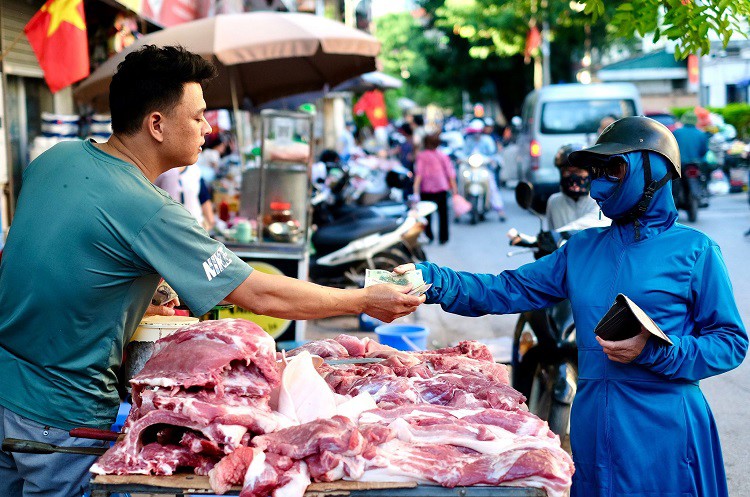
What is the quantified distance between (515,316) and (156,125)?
7.95m

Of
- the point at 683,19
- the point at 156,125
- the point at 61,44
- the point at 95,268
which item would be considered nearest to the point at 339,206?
the point at 61,44

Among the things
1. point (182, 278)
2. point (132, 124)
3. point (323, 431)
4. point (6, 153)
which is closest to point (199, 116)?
point (132, 124)

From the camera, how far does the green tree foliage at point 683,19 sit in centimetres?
462

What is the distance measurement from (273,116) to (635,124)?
6.41 meters

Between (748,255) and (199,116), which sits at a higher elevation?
(199,116)

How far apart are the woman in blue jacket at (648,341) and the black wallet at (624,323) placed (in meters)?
0.04

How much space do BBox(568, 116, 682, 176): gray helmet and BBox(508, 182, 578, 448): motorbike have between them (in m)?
2.13

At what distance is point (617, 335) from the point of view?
321 cm

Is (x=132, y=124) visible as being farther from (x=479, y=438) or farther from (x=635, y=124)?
(x=635, y=124)

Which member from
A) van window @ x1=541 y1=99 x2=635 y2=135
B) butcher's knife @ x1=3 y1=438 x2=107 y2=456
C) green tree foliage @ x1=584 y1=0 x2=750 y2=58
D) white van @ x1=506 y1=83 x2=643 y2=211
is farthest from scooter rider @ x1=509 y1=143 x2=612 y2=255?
van window @ x1=541 y1=99 x2=635 y2=135

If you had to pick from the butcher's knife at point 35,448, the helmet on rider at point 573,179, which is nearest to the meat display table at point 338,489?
the butcher's knife at point 35,448

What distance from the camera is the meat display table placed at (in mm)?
2641

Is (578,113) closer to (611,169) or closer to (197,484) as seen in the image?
(611,169)

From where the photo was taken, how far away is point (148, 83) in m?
3.14
